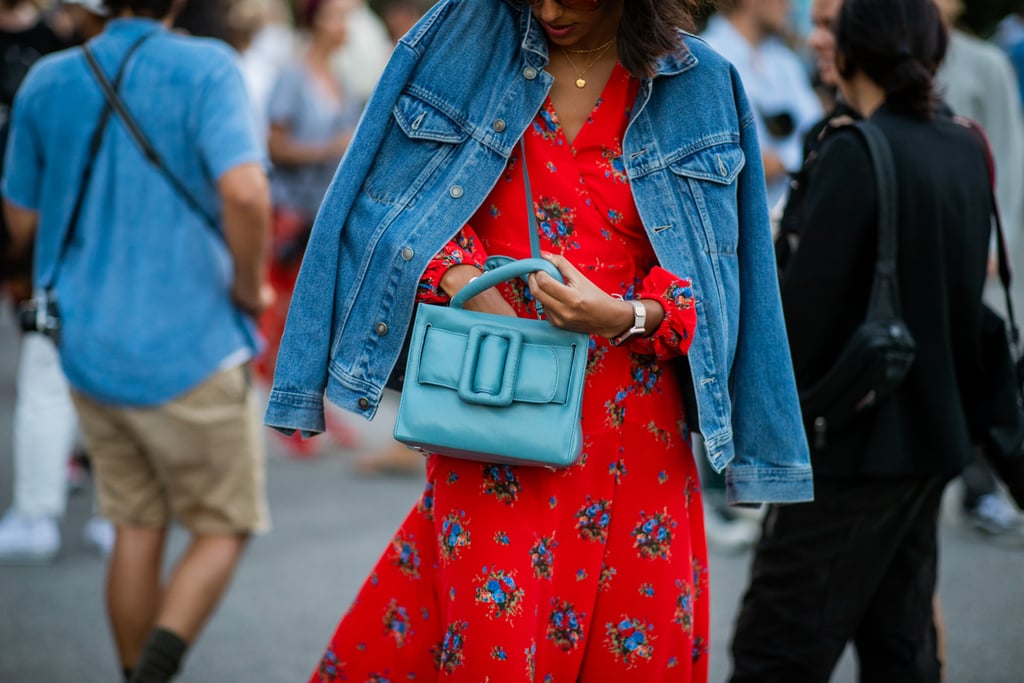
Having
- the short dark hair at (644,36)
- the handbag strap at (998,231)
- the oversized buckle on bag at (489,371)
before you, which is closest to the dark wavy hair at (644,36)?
the short dark hair at (644,36)

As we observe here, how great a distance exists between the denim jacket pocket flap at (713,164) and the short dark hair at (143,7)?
1994 mm

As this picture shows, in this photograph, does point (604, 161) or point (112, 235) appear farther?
point (112, 235)

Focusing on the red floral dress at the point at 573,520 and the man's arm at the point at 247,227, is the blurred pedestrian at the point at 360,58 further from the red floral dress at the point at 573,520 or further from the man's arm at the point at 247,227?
the red floral dress at the point at 573,520

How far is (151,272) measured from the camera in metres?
3.78

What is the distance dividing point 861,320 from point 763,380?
0.60 m

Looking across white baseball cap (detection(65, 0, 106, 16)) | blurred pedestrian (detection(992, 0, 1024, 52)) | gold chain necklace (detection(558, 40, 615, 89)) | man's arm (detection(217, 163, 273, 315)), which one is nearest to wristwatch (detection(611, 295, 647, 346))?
gold chain necklace (detection(558, 40, 615, 89))

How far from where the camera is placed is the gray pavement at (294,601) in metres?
4.42

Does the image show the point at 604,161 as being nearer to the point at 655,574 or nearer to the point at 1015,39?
the point at 655,574

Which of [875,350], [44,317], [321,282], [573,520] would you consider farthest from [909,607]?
[44,317]

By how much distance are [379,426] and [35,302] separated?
4407mm

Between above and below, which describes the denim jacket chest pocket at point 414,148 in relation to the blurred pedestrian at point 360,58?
above

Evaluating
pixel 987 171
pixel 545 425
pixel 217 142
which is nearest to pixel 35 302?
pixel 217 142

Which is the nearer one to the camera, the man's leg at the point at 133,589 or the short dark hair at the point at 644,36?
the short dark hair at the point at 644,36

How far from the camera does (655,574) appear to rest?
2535 millimetres
